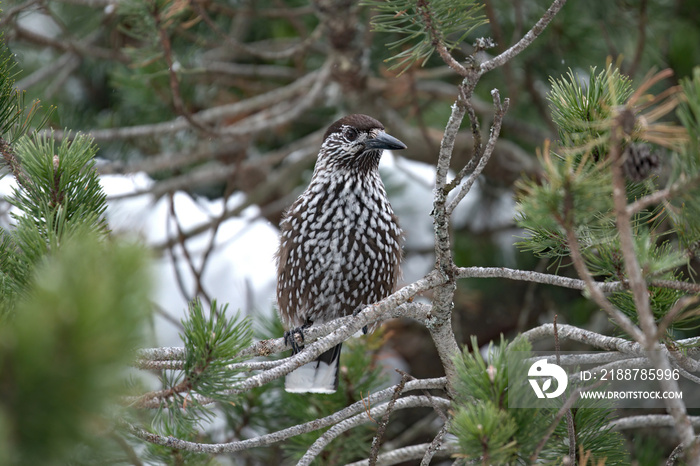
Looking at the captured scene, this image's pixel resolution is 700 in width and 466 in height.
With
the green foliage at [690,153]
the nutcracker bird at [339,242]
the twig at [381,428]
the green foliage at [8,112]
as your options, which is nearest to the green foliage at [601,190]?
the green foliage at [690,153]

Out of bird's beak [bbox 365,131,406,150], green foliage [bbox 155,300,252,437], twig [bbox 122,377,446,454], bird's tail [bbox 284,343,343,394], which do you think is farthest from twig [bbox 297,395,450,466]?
bird's beak [bbox 365,131,406,150]

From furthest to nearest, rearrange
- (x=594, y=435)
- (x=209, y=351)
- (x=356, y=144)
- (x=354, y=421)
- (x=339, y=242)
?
(x=356, y=144), (x=339, y=242), (x=354, y=421), (x=594, y=435), (x=209, y=351)

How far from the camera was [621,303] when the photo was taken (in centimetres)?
222

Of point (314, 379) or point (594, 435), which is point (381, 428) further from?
point (314, 379)

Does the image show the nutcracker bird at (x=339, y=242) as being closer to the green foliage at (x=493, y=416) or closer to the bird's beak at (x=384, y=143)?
the bird's beak at (x=384, y=143)

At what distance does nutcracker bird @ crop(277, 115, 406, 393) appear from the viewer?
342cm

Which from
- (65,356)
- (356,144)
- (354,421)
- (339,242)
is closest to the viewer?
(65,356)

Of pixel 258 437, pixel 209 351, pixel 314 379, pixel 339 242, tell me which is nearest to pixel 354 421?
pixel 258 437

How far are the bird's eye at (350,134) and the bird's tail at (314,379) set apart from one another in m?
1.22

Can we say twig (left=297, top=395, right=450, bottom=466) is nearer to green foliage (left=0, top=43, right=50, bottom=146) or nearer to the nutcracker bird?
the nutcracker bird

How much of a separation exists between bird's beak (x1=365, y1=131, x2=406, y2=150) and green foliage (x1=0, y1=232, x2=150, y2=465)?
2.34 m

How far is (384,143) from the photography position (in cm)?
343

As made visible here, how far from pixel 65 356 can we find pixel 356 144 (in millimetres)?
2643

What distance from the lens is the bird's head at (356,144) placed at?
11.6 ft
